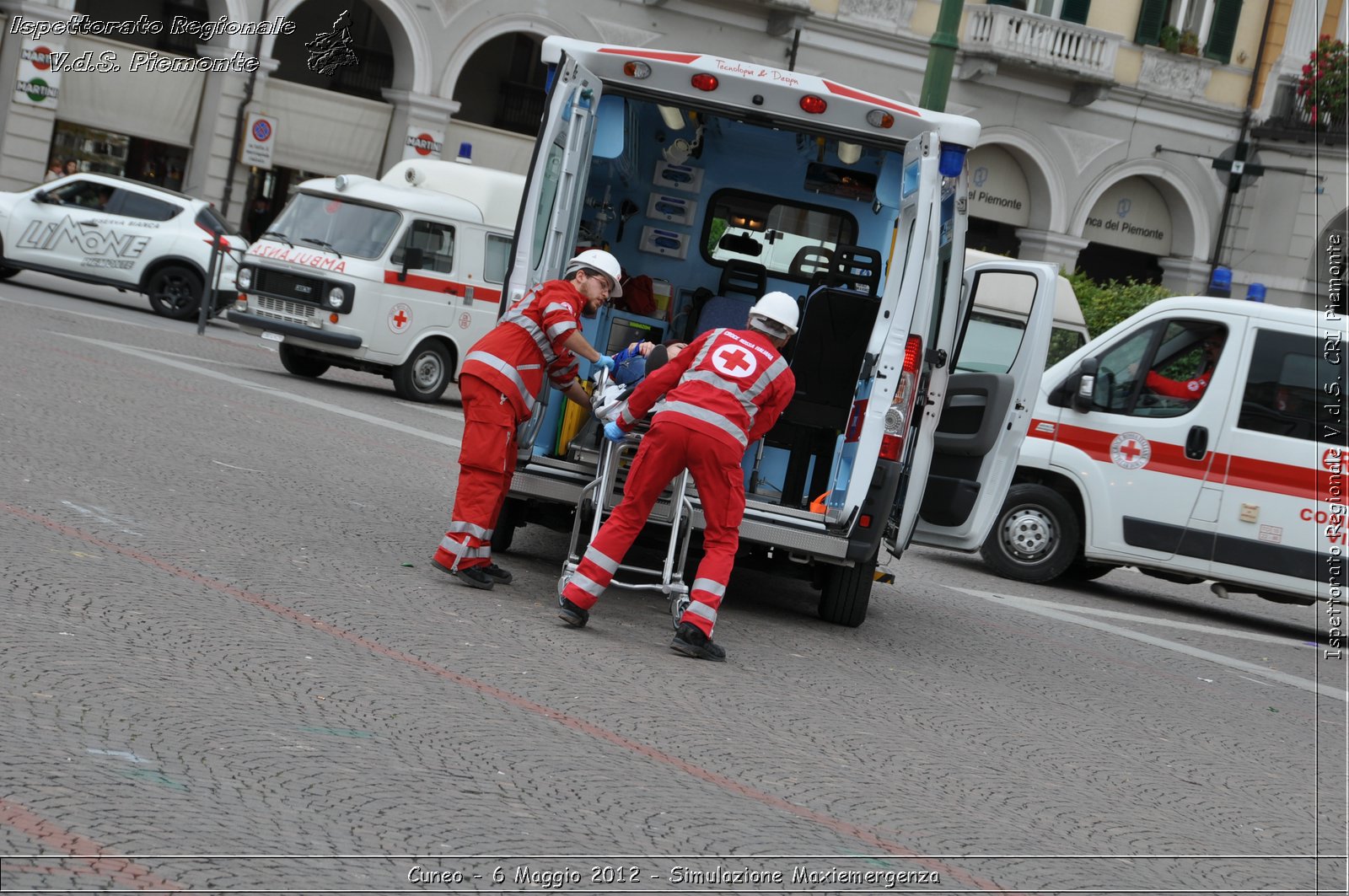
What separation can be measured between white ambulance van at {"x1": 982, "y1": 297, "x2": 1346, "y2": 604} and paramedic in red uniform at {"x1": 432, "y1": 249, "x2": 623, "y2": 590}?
226 inches

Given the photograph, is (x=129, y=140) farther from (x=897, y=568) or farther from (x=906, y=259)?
(x=906, y=259)

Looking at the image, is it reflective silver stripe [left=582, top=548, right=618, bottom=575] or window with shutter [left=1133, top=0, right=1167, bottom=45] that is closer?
reflective silver stripe [left=582, top=548, right=618, bottom=575]

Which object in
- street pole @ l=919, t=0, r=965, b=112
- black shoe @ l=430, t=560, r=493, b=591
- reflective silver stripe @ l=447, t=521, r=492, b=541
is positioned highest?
street pole @ l=919, t=0, r=965, b=112

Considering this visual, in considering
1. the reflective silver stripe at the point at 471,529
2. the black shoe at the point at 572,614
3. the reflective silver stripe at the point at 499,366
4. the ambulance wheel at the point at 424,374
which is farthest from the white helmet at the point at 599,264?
the ambulance wheel at the point at 424,374

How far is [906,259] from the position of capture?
8320 mm

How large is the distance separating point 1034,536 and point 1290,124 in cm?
2142

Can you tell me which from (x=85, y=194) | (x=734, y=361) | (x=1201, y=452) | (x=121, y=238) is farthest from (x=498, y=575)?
(x=85, y=194)

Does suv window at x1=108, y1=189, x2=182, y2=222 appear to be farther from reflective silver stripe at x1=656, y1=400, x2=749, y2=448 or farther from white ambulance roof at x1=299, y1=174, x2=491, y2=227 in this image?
reflective silver stripe at x1=656, y1=400, x2=749, y2=448

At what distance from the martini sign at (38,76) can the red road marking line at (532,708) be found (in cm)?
2077

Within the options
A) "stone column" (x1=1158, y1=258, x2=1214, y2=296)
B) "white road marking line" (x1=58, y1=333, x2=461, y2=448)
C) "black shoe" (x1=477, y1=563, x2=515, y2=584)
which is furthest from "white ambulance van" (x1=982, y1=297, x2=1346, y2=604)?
"stone column" (x1=1158, y1=258, x2=1214, y2=296)

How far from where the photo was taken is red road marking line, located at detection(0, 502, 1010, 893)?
16.7ft

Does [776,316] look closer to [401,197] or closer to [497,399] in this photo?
[497,399]

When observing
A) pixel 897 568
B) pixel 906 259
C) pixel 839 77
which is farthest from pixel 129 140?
pixel 906 259

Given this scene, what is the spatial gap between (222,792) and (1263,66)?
31.1 meters
